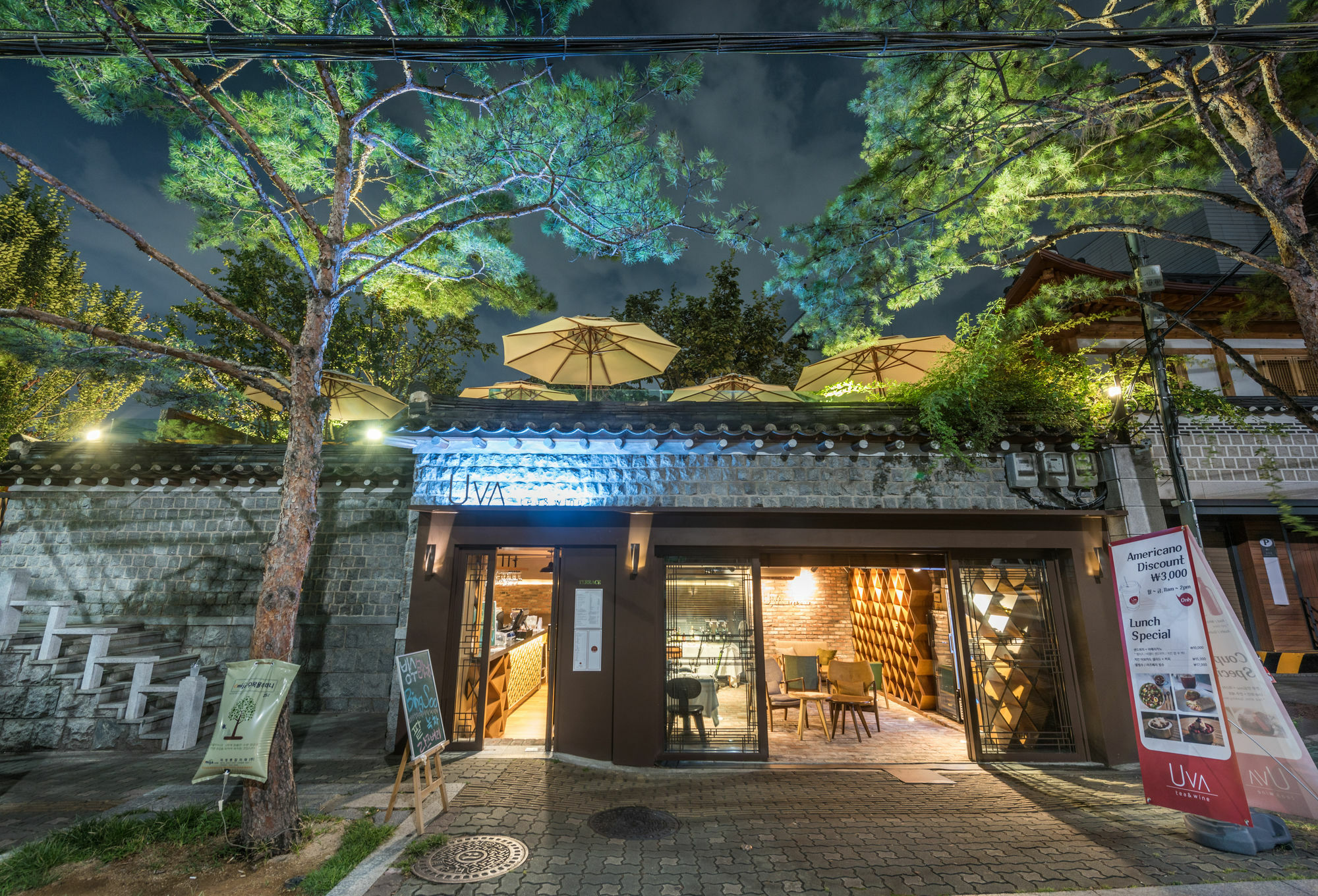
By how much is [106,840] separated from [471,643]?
11.2 feet

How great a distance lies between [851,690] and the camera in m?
8.31

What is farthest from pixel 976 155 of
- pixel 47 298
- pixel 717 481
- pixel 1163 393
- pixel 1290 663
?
pixel 47 298

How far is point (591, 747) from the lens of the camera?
6.66m

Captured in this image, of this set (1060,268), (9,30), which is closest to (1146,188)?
(1060,268)

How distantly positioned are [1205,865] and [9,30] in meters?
9.72

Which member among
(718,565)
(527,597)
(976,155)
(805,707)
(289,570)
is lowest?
(805,707)

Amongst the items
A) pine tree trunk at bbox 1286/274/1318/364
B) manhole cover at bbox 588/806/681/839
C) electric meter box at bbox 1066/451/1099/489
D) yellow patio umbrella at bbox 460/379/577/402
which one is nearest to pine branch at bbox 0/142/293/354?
manhole cover at bbox 588/806/681/839

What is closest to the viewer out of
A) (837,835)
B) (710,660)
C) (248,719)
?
(248,719)

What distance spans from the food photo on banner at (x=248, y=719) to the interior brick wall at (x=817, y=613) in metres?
10.1

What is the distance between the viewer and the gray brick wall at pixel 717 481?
23.1 feet

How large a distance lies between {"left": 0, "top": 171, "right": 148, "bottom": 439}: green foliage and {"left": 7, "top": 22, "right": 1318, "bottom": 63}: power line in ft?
49.8

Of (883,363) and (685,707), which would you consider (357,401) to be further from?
(883,363)

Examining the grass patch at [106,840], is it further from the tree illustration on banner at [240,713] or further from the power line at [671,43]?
the power line at [671,43]

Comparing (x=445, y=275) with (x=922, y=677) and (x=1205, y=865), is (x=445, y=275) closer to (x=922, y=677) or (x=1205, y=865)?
(x=1205, y=865)
